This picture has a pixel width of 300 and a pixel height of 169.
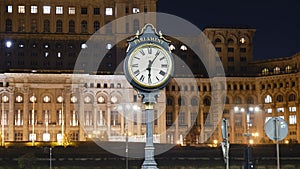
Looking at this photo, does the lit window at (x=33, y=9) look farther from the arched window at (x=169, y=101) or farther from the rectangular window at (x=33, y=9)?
the arched window at (x=169, y=101)

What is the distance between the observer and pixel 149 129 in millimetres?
22453

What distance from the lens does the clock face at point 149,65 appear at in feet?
74.4

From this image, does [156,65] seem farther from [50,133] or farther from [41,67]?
[41,67]

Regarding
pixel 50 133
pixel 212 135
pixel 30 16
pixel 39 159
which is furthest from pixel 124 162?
pixel 30 16

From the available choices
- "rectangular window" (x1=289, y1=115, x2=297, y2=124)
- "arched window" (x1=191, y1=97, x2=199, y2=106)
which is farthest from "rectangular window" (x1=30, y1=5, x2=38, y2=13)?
"rectangular window" (x1=289, y1=115, x2=297, y2=124)

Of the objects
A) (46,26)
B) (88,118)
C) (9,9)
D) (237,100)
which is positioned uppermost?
(9,9)

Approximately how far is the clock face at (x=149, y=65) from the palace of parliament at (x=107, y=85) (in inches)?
3966

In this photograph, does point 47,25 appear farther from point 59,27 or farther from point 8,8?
point 8,8

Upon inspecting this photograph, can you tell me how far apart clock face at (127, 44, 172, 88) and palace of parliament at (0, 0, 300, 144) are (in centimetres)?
10073

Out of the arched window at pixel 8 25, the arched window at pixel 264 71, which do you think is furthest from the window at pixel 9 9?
the arched window at pixel 264 71

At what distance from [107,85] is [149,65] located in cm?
10908

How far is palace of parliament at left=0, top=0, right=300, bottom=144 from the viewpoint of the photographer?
127250 mm

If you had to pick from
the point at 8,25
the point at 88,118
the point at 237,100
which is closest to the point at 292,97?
the point at 237,100

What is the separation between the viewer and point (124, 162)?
2608 inches
